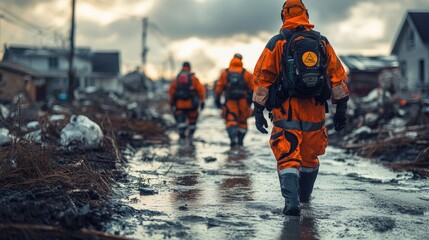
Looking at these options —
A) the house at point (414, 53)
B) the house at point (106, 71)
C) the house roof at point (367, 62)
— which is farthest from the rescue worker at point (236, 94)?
the house at point (106, 71)

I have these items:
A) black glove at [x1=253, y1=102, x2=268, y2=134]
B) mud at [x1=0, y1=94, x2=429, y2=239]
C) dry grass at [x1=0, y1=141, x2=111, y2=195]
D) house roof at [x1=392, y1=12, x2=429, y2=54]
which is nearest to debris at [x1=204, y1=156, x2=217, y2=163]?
mud at [x1=0, y1=94, x2=429, y2=239]

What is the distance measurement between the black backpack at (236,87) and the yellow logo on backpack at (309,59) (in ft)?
21.5

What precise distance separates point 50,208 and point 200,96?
30.5ft

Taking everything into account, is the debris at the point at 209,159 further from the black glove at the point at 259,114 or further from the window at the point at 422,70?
the window at the point at 422,70

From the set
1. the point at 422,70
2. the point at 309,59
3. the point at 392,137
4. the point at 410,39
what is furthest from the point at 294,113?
the point at 410,39

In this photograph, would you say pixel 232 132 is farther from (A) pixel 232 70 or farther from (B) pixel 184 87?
(B) pixel 184 87

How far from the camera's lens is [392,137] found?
11500 millimetres

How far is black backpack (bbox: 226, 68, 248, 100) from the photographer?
38.3 feet

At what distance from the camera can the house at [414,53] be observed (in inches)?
1537

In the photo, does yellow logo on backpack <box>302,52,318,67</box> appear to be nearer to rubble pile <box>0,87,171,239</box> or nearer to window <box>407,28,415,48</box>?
rubble pile <box>0,87,171,239</box>

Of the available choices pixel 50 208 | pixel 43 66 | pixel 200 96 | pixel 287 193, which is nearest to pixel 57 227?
pixel 50 208

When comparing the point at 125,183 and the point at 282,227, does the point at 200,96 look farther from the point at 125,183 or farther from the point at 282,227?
the point at 282,227

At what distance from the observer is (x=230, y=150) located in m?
11.5

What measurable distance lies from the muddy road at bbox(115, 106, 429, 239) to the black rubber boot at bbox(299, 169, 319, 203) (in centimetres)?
13
